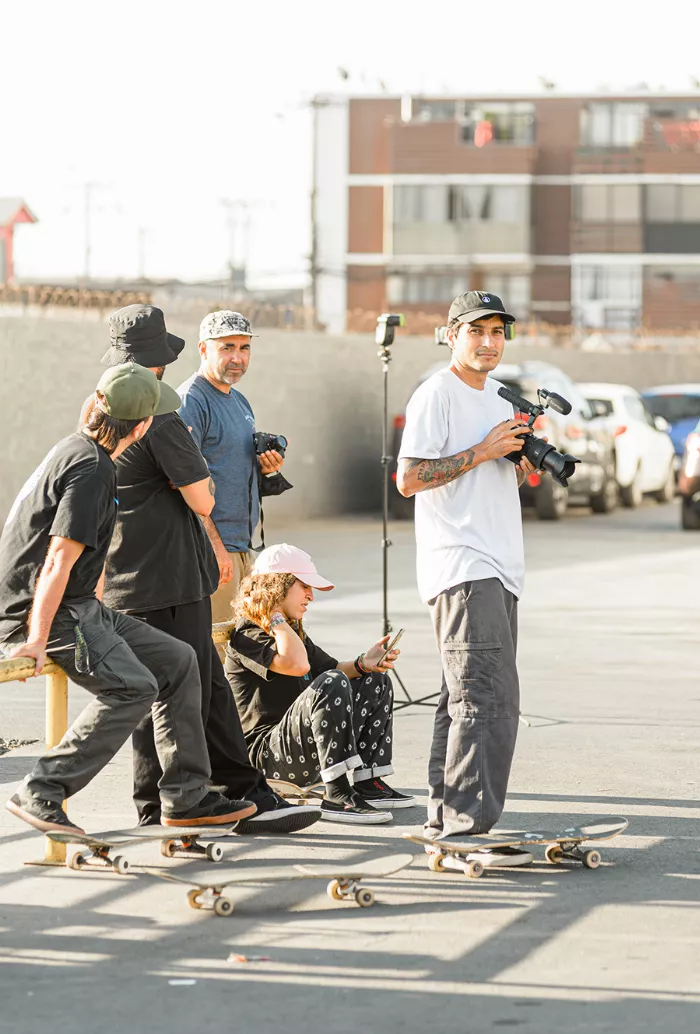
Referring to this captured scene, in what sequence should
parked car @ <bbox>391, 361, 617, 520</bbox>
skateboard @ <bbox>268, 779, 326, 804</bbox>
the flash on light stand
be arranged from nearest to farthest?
1. skateboard @ <bbox>268, 779, 326, 804</bbox>
2. the flash on light stand
3. parked car @ <bbox>391, 361, 617, 520</bbox>

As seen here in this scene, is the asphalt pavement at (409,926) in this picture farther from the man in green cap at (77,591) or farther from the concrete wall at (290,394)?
the concrete wall at (290,394)

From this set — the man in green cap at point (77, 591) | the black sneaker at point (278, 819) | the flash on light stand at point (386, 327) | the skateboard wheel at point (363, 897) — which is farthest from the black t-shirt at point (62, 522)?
the flash on light stand at point (386, 327)

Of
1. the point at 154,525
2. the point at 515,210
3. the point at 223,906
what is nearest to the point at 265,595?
the point at 154,525

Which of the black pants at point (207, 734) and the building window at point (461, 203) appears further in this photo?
the building window at point (461, 203)

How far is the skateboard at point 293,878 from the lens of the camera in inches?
222

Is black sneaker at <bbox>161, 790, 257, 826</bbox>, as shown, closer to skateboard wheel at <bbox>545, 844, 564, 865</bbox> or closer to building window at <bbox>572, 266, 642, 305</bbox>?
skateboard wheel at <bbox>545, 844, 564, 865</bbox>

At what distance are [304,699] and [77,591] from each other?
49.5 inches

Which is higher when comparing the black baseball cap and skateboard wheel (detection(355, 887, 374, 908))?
the black baseball cap

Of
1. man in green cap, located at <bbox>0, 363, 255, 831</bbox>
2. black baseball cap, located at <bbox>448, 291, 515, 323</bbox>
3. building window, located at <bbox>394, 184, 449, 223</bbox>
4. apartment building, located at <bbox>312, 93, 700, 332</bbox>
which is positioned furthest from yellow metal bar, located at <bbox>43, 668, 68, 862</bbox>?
building window, located at <bbox>394, 184, 449, 223</bbox>

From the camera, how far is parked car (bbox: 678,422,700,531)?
20562 millimetres

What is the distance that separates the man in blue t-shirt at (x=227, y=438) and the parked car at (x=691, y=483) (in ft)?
43.0

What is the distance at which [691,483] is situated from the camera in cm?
2103

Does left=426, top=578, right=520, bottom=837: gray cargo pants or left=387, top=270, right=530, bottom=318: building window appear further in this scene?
left=387, top=270, right=530, bottom=318: building window

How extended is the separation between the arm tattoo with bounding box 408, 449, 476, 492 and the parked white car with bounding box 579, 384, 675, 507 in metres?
18.3
